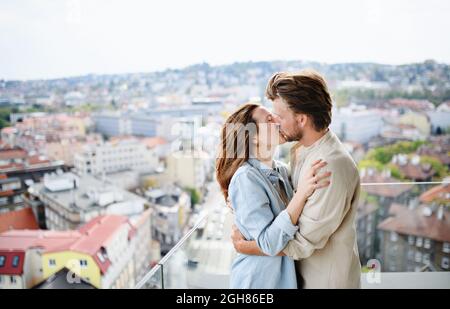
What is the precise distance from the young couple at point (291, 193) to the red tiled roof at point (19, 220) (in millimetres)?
5668

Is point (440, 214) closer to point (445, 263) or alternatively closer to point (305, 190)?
point (445, 263)

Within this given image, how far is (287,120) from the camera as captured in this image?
116 centimetres

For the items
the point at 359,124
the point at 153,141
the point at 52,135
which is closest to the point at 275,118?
the point at 359,124

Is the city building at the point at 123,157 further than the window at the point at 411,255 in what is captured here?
Yes

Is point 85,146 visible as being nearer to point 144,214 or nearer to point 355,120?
point 144,214

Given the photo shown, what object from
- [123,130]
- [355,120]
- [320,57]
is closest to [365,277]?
[320,57]

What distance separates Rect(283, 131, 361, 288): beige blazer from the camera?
105cm

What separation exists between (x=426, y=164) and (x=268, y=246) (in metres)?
6.95

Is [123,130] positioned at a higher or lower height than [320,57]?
lower

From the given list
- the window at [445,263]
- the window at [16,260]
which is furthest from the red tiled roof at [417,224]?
the window at [16,260]

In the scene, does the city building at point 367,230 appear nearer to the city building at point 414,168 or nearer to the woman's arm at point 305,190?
the woman's arm at point 305,190

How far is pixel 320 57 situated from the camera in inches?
198

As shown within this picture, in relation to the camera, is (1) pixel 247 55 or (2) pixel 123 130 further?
(2) pixel 123 130

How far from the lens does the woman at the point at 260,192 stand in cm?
105
